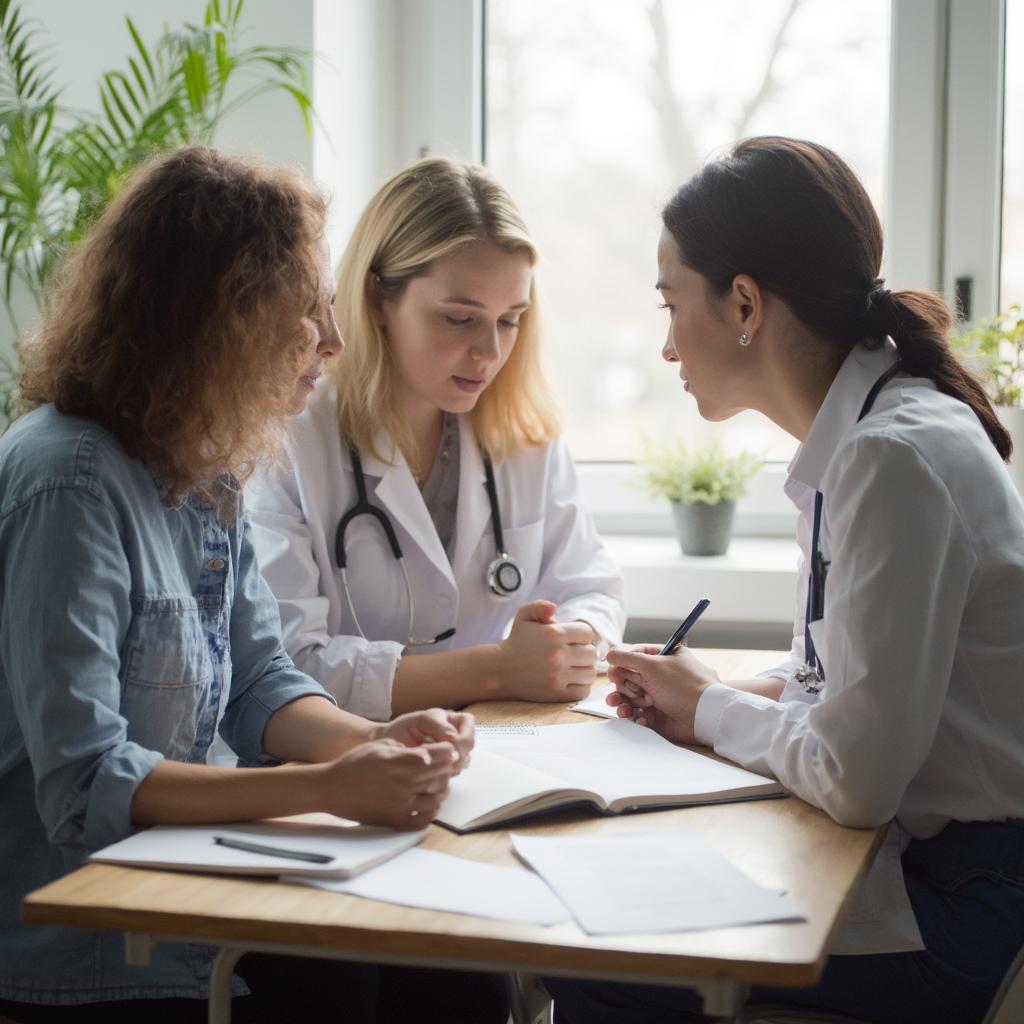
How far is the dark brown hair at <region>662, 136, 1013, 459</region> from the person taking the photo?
1401mm

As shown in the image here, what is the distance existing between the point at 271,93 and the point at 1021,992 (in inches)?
90.1

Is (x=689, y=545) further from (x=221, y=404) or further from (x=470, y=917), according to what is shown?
(x=470, y=917)

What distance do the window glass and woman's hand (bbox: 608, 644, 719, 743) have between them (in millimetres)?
1671

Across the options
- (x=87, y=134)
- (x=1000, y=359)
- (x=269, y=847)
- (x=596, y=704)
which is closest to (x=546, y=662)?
(x=596, y=704)

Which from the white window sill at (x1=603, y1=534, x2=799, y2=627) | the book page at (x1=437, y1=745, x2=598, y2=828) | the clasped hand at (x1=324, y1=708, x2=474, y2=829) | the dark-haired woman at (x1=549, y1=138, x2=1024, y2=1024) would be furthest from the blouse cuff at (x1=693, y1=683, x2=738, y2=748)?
the white window sill at (x1=603, y1=534, x2=799, y2=627)

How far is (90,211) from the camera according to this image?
7.41 feet

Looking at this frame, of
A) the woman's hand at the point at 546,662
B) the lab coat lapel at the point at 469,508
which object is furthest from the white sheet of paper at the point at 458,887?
the lab coat lapel at the point at 469,508

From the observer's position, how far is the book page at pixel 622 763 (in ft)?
4.07

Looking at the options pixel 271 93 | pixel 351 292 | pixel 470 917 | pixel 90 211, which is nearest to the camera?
pixel 470 917

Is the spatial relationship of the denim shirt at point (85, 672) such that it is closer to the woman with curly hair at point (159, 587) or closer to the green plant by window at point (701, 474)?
the woman with curly hair at point (159, 587)

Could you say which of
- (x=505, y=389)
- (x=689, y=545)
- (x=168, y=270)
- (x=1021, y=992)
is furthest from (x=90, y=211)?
(x=1021, y=992)

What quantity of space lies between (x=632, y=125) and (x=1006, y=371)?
1.10 m

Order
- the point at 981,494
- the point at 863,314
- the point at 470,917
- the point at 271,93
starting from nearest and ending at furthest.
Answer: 1. the point at 470,917
2. the point at 981,494
3. the point at 863,314
4. the point at 271,93

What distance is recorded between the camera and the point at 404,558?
6.57 ft
